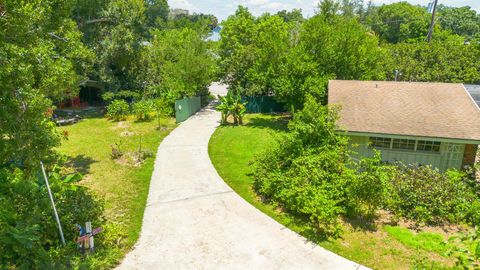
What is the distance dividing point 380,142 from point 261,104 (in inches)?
569

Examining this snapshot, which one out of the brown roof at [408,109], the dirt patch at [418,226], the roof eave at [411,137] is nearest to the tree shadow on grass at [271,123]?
the brown roof at [408,109]

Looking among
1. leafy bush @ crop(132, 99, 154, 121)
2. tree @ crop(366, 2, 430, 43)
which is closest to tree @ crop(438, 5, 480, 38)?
tree @ crop(366, 2, 430, 43)

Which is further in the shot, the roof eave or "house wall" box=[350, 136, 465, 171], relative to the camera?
"house wall" box=[350, 136, 465, 171]

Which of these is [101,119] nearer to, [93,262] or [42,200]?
[42,200]

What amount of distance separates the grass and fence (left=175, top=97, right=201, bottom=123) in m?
0.75

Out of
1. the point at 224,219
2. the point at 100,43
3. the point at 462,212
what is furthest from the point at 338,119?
the point at 100,43

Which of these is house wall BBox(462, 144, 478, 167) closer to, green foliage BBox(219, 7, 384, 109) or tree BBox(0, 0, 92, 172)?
green foliage BBox(219, 7, 384, 109)

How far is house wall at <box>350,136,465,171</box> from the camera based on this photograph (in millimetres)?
13078

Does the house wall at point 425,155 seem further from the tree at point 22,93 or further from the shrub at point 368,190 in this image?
the tree at point 22,93

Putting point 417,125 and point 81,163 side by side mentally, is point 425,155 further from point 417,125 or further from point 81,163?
point 81,163

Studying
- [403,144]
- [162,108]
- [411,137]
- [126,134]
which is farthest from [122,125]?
[411,137]

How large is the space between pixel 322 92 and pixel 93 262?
1514cm

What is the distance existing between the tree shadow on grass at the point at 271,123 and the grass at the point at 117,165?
561cm

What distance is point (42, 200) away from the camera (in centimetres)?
882
